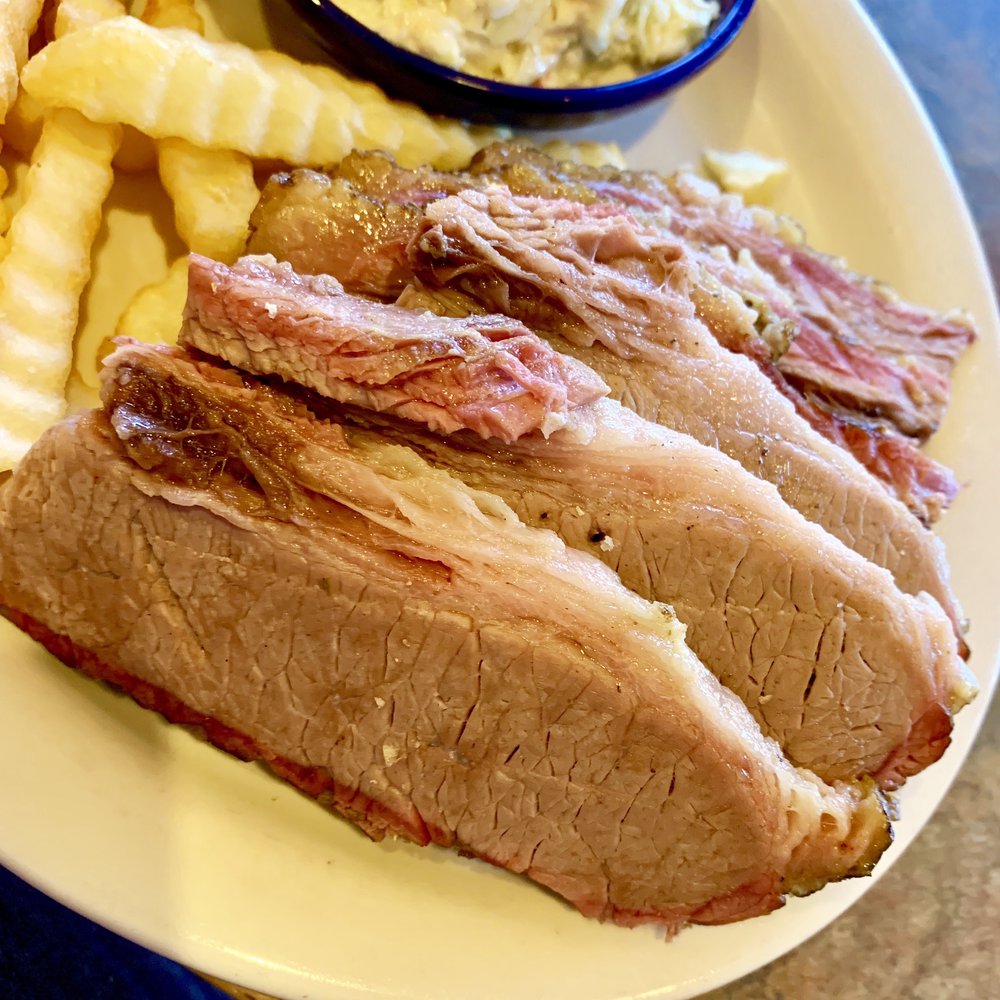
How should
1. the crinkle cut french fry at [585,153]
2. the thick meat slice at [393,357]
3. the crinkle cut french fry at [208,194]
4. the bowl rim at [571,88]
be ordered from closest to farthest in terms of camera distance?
the thick meat slice at [393,357]
the crinkle cut french fry at [208,194]
the bowl rim at [571,88]
the crinkle cut french fry at [585,153]

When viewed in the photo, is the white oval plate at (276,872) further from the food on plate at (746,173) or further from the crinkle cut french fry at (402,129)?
the food on plate at (746,173)

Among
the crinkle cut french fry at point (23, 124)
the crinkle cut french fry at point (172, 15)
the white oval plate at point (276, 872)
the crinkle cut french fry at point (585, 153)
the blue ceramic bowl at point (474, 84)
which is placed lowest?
the white oval plate at point (276, 872)

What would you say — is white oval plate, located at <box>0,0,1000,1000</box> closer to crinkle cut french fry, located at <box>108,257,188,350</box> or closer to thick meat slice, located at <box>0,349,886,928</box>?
thick meat slice, located at <box>0,349,886,928</box>

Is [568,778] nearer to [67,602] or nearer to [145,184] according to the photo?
[67,602]

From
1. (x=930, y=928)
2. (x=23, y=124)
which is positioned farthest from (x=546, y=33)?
(x=930, y=928)

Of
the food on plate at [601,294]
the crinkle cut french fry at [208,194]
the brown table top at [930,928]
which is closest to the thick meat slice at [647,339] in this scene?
the food on plate at [601,294]

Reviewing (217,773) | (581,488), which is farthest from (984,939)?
(217,773)

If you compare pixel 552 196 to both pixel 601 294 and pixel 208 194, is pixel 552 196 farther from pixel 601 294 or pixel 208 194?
pixel 208 194

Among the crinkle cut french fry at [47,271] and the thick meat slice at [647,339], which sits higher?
the thick meat slice at [647,339]

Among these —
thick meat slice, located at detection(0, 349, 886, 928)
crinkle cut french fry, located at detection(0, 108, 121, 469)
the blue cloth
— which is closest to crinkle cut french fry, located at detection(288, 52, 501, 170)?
crinkle cut french fry, located at detection(0, 108, 121, 469)
